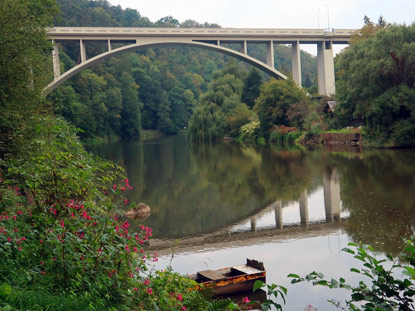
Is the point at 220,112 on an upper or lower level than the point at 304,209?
upper

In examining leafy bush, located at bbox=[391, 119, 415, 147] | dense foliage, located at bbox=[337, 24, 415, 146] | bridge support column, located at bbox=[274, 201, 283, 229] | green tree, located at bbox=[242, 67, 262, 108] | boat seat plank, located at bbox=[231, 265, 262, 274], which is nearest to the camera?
boat seat plank, located at bbox=[231, 265, 262, 274]

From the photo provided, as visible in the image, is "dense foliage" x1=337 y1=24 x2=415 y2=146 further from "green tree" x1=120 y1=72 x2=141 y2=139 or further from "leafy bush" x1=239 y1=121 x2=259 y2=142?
"green tree" x1=120 y1=72 x2=141 y2=139

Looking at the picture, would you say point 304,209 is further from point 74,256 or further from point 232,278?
point 74,256

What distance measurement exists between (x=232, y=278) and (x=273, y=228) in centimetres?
458

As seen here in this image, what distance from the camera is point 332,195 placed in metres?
14.9

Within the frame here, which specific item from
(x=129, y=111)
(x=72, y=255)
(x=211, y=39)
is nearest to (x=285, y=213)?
(x=72, y=255)

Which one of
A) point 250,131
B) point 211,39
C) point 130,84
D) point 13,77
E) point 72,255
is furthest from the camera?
point 130,84

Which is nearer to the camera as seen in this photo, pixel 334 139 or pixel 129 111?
pixel 334 139

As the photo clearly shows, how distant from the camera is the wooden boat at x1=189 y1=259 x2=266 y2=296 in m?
6.84

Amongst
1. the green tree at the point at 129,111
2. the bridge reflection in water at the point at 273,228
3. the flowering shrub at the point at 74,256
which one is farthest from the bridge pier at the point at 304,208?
the green tree at the point at 129,111

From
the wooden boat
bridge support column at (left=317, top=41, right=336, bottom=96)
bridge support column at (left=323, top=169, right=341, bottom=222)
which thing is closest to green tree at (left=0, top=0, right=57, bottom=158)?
the wooden boat

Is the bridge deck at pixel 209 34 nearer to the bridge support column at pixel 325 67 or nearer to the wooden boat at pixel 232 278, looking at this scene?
the bridge support column at pixel 325 67

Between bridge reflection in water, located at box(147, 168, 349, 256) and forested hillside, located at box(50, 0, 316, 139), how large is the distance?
30.4 meters

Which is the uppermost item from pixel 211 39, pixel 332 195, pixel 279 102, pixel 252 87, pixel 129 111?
pixel 211 39
